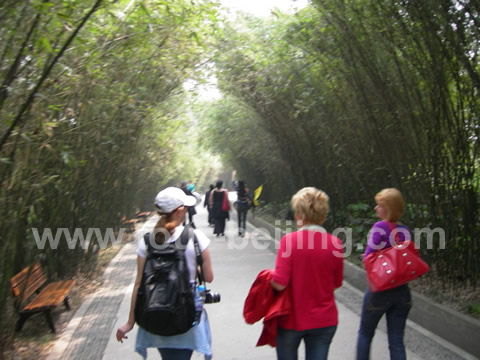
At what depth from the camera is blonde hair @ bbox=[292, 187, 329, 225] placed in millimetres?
2656

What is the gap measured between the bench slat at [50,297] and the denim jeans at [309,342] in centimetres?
289

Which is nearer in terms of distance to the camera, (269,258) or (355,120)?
(355,120)

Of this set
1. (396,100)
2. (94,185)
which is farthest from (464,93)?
(94,185)

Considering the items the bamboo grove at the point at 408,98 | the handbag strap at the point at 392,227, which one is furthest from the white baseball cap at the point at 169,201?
the bamboo grove at the point at 408,98

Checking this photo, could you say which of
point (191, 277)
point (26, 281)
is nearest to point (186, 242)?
point (191, 277)

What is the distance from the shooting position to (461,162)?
4.83 m

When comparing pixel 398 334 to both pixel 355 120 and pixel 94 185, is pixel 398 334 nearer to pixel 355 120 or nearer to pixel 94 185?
pixel 355 120

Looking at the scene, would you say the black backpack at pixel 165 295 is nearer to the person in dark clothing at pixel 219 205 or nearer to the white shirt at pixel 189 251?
the white shirt at pixel 189 251

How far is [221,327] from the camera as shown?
5109 mm

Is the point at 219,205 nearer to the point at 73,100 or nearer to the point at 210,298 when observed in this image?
the point at 73,100

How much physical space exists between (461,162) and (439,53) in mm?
1001

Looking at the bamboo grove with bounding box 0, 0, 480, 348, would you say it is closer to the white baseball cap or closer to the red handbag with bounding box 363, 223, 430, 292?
the white baseball cap

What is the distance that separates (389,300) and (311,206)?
943 millimetres

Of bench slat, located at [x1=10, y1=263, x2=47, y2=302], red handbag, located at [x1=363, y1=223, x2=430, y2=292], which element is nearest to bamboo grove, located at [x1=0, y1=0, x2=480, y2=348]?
bench slat, located at [x1=10, y1=263, x2=47, y2=302]
